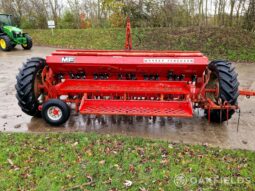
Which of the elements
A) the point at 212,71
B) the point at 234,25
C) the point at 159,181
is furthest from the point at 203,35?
the point at 159,181

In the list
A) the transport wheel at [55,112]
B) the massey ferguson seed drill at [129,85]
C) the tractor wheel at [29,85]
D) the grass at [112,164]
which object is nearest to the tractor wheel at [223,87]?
the massey ferguson seed drill at [129,85]

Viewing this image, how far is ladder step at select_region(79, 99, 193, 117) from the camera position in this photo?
16.3 ft

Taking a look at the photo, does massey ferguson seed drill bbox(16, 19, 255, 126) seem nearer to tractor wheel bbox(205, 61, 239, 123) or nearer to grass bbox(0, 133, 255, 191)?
tractor wheel bbox(205, 61, 239, 123)

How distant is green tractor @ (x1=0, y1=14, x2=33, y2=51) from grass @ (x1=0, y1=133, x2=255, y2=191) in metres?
12.0

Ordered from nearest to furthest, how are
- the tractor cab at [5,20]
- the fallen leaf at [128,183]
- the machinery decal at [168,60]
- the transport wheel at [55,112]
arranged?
the fallen leaf at [128,183] → the machinery decal at [168,60] → the transport wheel at [55,112] → the tractor cab at [5,20]

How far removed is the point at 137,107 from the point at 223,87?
1.56 meters

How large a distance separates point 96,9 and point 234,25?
424 inches

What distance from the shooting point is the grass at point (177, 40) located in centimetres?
1343

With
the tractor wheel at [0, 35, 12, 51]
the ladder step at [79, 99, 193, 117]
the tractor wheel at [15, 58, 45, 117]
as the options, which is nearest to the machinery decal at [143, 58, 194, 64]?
the ladder step at [79, 99, 193, 117]

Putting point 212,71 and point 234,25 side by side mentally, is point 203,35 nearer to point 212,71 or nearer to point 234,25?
point 234,25

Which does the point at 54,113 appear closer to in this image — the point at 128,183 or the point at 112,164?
the point at 112,164

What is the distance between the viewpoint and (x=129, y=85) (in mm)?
5445

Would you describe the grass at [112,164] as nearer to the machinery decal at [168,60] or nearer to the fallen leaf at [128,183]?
the fallen leaf at [128,183]

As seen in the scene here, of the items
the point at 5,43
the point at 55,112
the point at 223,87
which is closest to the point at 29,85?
the point at 55,112
